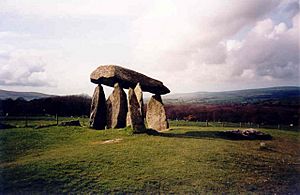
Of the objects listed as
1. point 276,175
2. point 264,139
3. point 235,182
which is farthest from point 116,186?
point 264,139

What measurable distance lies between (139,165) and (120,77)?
862cm

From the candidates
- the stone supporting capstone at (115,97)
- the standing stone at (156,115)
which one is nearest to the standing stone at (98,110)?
the stone supporting capstone at (115,97)

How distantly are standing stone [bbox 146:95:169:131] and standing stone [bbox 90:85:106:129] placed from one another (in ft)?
10.4

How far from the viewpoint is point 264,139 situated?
60.8 ft

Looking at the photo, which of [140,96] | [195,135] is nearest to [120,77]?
[140,96]

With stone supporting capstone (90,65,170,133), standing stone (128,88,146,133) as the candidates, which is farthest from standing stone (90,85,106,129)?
standing stone (128,88,146,133)

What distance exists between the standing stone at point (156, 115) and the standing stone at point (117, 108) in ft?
7.91

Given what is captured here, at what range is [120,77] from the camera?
1930cm

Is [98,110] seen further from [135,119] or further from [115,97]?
[135,119]

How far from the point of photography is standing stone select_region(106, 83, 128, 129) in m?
19.1

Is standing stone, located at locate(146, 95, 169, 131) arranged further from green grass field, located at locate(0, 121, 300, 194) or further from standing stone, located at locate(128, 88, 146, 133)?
green grass field, located at locate(0, 121, 300, 194)

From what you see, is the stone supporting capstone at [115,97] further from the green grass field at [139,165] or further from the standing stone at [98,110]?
the green grass field at [139,165]

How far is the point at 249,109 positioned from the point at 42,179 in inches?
914

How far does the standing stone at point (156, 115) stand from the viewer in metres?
20.6
